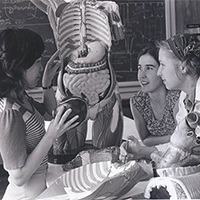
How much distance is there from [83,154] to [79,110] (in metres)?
0.19

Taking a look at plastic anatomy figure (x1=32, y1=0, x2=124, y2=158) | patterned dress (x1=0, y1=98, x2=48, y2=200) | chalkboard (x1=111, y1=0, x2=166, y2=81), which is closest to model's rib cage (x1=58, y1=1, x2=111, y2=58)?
plastic anatomy figure (x1=32, y1=0, x2=124, y2=158)

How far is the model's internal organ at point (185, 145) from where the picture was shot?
0.70 metres

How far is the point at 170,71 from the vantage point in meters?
0.76

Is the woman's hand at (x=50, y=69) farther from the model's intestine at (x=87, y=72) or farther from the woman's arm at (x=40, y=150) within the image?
the woman's arm at (x=40, y=150)

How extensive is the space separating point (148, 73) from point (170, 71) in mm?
190

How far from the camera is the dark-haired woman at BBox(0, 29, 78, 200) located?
73 centimetres

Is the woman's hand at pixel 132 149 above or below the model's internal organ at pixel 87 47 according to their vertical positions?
below

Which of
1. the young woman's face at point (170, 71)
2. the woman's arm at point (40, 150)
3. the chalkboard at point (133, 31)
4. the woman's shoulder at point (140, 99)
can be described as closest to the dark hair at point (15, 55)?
the woman's arm at point (40, 150)

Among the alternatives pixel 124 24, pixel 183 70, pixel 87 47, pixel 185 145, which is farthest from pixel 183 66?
pixel 124 24

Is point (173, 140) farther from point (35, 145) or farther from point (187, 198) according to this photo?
point (35, 145)

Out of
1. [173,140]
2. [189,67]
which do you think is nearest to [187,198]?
[173,140]

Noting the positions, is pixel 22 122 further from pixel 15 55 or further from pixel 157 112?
pixel 157 112

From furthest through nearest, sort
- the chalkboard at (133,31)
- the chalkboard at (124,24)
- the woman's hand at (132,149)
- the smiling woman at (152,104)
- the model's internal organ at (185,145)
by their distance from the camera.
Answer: the chalkboard at (133,31) < the chalkboard at (124,24) < the smiling woman at (152,104) < the woman's hand at (132,149) < the model's internal organ at (185,145)

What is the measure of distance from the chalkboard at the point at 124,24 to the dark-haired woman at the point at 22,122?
1381 mm
